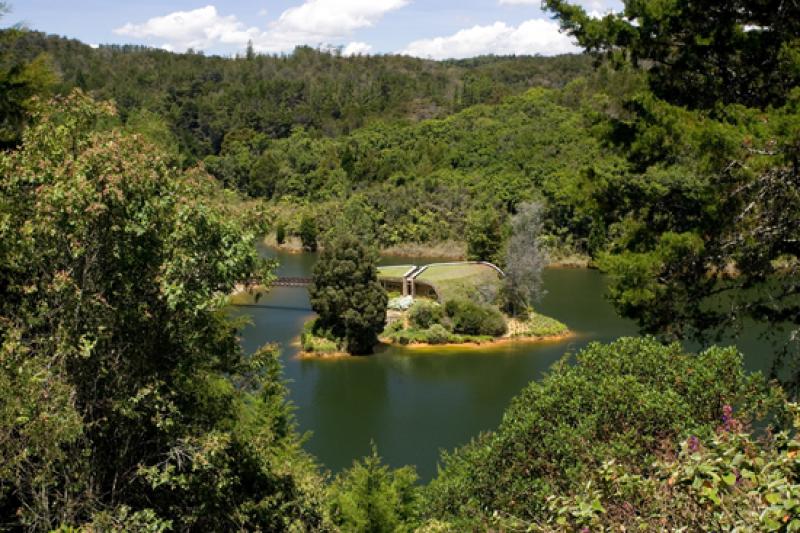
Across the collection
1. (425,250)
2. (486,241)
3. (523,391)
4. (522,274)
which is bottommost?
(425,250)

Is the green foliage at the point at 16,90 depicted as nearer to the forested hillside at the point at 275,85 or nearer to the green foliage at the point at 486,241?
the green foliage at the point at 486,241

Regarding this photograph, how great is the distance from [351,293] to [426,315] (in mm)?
3918

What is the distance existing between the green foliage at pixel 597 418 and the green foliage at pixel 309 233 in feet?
135

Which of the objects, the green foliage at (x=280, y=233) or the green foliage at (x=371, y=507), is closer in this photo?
the green foliage at (x=371, y=507)

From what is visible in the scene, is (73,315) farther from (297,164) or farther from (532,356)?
(297,164)

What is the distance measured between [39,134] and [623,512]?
5.23 metres

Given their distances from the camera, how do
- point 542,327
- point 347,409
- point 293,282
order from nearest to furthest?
point 347,409
point 542,327
point 293,282

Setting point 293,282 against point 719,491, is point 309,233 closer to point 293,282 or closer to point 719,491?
point 293,282

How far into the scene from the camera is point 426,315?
93.8 ft

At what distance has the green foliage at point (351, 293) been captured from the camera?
25.8 metres

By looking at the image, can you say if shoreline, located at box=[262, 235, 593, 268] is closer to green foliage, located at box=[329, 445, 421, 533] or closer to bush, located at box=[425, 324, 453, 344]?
bush, located at box=[425, 324, 453, 344]

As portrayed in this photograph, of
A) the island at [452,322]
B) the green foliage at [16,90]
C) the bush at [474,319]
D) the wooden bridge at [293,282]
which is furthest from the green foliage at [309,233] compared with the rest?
the green foliage at [16,90]

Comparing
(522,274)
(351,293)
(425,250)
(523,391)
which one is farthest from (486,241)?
(523,391)

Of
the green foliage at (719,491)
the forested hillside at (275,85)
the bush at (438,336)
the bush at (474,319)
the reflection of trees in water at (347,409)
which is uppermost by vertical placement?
the forested hillside at (275,85)
